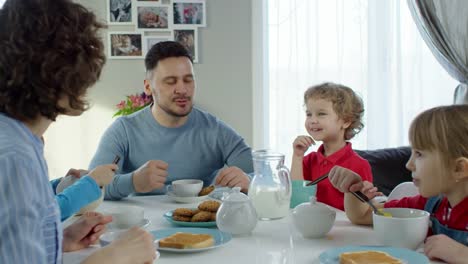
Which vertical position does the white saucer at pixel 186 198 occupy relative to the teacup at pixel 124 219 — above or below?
below

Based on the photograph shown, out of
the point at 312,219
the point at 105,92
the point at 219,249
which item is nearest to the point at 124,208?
the point at 219,249

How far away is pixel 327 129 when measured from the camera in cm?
227

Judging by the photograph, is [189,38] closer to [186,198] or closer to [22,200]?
[186,198]

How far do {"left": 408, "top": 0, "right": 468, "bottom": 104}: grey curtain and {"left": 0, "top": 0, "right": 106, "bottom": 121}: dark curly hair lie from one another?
9.78ft

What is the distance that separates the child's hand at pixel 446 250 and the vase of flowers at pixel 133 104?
258 centimetres

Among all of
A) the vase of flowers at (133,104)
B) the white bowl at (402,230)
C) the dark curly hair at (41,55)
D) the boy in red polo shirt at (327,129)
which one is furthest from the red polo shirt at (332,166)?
the vase of flowers at (133,104)

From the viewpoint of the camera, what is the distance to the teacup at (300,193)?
176cm

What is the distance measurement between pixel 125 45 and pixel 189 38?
422 millimetres

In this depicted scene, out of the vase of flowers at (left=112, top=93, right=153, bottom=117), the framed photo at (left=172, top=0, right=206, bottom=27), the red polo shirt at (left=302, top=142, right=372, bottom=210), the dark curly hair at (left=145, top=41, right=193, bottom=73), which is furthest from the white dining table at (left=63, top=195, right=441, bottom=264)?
the framed photo at (left=172, top=0, right=206, bottom=27)

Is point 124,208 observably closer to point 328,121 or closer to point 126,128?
point 126,128

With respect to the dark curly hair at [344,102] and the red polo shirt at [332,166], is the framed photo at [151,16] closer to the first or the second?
the dark curly hair at [344,102]

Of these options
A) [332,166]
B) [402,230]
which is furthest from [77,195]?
[332,166]

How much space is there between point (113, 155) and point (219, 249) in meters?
1.02

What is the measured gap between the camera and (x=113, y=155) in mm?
2217
